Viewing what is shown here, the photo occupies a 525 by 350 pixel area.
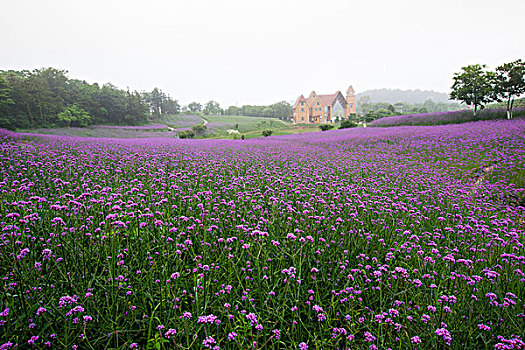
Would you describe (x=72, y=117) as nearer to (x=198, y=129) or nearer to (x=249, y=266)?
(x=198, y=129)

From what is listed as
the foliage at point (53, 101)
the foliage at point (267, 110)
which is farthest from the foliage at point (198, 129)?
the foliage at point (267, 110)

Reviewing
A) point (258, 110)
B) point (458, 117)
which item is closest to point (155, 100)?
point (258, 110)

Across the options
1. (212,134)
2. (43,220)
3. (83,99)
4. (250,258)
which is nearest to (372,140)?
(250,258)

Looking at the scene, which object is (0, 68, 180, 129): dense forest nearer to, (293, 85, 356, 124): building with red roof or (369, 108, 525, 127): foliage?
(293, 85, 356, 124): building with red roof

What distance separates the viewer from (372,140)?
16.5 meters

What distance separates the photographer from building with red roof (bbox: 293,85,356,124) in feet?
228

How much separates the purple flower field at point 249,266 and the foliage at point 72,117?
114 ft

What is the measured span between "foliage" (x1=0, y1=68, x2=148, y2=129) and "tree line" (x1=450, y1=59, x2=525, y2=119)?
150 ft

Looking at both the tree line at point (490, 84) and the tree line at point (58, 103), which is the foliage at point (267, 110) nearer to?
the tree line at point (58, 103)

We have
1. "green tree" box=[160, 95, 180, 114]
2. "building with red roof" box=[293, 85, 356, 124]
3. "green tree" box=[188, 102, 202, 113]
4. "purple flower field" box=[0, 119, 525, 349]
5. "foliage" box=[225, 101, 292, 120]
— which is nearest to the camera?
"purple flower field" box=[0, 119, 525, 349]

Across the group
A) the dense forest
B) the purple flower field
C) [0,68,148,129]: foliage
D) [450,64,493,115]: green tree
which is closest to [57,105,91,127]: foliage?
the dense forest

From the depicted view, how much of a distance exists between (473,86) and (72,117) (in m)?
46.4

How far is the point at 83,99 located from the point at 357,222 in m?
52.2

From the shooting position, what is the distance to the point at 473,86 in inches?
863
